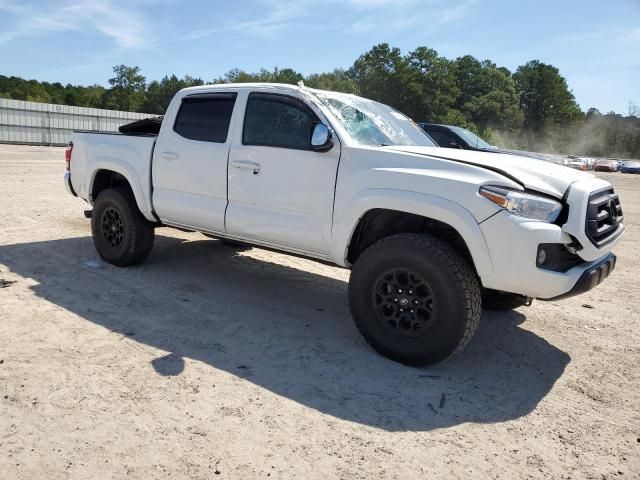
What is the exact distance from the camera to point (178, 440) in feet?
9.21

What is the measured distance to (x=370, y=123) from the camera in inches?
182

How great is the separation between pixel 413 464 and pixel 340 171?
2.22m

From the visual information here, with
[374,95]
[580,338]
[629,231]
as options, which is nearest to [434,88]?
[374,95]

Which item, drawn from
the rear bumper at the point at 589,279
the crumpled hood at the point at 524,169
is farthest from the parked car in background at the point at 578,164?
the rear bumper at the point at 589,279

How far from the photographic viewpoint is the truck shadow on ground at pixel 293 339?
3.40 metres

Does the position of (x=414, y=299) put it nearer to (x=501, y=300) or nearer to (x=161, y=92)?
(x=501, y=300)

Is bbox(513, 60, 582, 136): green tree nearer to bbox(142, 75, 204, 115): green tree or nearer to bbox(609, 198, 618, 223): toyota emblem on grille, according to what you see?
bbox(142, 75, 204, 115): green tree

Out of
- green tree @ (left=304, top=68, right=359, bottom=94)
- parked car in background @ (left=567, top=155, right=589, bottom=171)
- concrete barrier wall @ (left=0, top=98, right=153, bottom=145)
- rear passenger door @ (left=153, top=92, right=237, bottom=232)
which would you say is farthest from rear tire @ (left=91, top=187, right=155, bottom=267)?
green tree @ (left=304, top=68, right=359, bottom=94)

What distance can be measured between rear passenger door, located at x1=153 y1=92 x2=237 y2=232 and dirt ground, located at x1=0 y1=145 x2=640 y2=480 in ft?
2.69

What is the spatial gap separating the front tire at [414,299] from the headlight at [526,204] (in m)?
0.50

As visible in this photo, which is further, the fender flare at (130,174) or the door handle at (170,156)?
the fender flare at (130,174)

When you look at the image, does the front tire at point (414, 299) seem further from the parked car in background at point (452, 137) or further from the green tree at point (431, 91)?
the green tree at point (431, 91)

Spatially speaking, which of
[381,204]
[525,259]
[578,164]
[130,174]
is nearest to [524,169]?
[525,259]

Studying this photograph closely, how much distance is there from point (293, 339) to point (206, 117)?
94.7 inches
